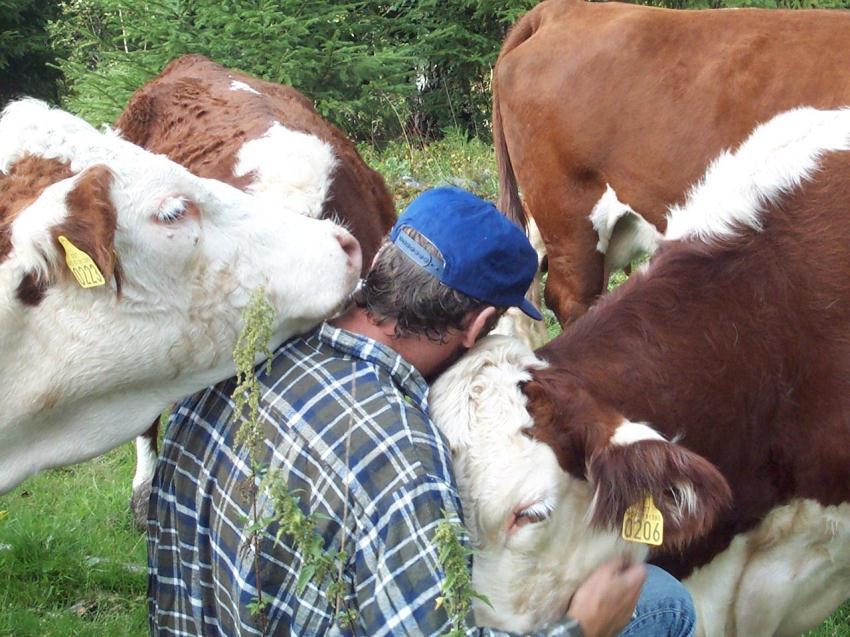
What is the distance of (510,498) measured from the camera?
237 centimetres

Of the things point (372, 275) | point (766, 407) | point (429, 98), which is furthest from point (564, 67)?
point (429, 98)

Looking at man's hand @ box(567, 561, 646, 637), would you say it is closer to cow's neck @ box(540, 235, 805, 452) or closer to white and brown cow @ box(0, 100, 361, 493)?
cow's neck @ box(540, 235, 805, 452)

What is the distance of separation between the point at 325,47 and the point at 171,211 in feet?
22.0

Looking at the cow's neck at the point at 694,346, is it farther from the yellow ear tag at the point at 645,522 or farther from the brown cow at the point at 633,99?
the brown cow at the point at 633,99

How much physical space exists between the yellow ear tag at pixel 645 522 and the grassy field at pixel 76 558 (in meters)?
1.80

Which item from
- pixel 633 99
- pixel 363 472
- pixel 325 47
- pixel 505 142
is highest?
pixel 363 472

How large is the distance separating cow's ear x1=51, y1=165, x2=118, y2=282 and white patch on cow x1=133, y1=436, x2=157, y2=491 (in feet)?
7.84

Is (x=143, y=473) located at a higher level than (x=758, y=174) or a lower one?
lower

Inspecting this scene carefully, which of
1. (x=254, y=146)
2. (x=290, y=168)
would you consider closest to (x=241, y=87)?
(x=254, y=146)

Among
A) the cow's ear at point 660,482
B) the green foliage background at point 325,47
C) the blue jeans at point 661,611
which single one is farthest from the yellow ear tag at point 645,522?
the green foliage background at point 325,47

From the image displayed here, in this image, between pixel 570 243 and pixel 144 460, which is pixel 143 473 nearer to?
pixel 144 460

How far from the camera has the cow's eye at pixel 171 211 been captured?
261 centimetres

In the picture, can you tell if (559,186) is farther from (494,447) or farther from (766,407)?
(494,447)

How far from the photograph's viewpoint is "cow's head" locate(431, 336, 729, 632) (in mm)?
2357
